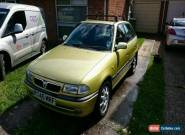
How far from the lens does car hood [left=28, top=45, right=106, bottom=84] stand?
3.26 meters

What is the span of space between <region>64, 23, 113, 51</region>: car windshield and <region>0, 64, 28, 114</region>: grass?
5.44ft

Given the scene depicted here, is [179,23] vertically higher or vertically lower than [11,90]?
higher

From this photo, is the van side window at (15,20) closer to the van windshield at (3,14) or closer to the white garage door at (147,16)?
the van windshield at (3,14)

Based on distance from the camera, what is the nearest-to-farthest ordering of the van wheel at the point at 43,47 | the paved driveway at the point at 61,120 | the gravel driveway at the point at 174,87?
the paved driveway at the point at 61,120, the gravel driveway at the point at 174,87, the van wheel at the point at 43,47

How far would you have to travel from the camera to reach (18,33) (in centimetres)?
580

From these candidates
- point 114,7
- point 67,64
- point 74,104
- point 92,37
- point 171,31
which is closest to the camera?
point 74,104

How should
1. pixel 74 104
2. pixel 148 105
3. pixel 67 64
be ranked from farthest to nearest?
pixel 148 105 < pixel 67 64 < pixel 74 104

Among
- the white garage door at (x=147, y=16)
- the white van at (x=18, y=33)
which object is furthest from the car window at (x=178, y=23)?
the white van at (x=18, y=33)

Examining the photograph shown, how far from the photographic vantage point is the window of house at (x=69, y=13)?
9211mm

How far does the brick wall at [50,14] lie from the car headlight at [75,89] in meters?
7.45

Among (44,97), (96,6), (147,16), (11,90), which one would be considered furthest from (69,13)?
(147,16)

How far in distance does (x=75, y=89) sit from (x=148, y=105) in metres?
2.05

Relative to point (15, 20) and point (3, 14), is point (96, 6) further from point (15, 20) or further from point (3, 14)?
point (3, 14)

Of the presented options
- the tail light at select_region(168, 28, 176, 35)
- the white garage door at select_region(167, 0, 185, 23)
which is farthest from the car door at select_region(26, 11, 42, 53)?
the white garage door at select_region(167, 0, 185, 23)
